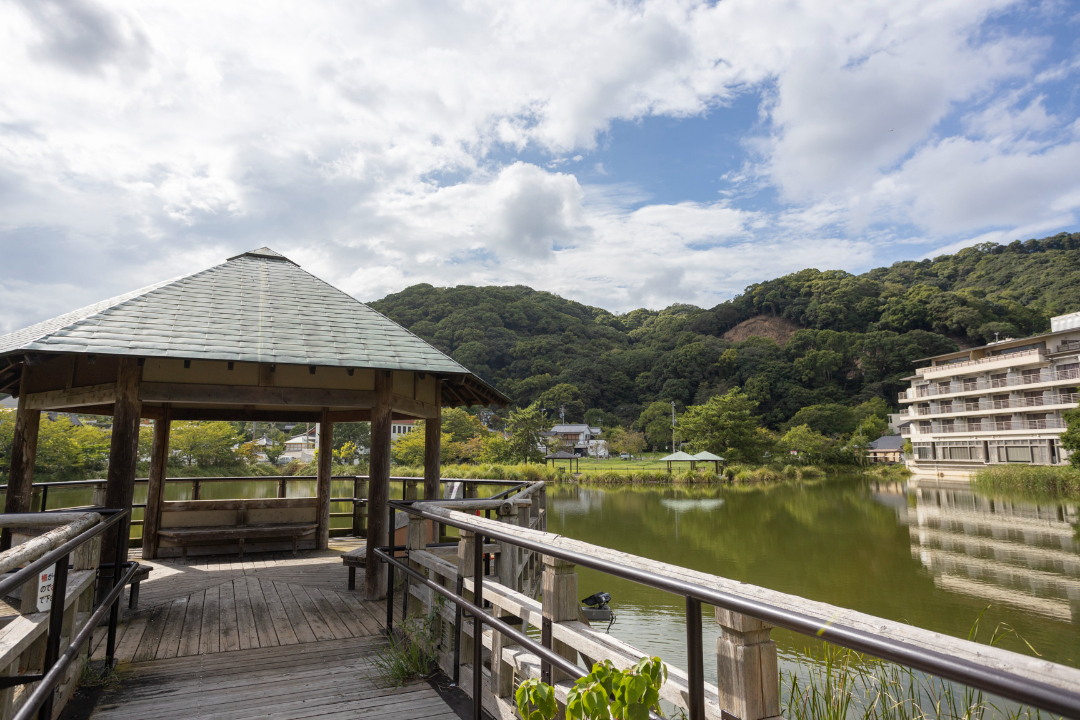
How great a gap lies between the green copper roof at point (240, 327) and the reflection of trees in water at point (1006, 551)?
10378mm

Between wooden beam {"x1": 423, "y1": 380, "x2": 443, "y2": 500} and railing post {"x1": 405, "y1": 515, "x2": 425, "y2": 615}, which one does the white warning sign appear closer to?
railing post {"x1": 405, "y1": 515, "x2": 425, "y2": 615}

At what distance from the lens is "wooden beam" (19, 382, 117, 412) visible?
15.8ft

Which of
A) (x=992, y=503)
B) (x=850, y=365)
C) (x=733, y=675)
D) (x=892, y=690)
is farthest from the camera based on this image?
(x=850, y=365)

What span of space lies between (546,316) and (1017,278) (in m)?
53.2

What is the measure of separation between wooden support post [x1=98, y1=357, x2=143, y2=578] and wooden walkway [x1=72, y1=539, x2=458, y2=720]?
0.95 meters

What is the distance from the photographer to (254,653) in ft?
12.6

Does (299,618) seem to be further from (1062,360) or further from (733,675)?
(1062,360)

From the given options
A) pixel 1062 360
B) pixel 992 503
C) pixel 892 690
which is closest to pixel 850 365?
pixel 1062 360

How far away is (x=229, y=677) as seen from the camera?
3400 mm

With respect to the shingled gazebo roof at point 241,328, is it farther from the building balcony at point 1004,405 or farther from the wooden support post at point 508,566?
the building balcony at point 1004,405

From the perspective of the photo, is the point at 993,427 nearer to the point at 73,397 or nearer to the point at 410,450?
the point at 410,450

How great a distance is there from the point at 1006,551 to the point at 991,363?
26.3 meters

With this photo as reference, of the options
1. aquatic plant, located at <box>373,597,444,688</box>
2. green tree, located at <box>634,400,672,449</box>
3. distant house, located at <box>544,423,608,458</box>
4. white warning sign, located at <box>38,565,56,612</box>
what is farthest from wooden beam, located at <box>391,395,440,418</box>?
distant house, located at <box>544,423,608,458</box>

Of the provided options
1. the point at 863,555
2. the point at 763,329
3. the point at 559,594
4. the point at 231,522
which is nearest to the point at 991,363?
the point at 863,555
